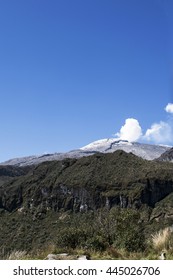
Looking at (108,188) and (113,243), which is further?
(108,188)

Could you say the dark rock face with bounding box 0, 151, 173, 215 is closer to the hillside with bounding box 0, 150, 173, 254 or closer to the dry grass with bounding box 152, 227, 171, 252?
the hillside with bounding box 0, 150, 173, 254

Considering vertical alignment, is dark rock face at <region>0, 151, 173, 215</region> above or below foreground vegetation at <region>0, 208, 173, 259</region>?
above

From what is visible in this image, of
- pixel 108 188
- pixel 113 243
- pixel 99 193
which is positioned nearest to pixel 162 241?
pixel 113 243

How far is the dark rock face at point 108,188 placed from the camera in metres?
178

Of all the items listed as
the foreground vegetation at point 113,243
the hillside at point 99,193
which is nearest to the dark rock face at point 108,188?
the hillside at point 99,193

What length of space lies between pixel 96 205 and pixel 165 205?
36307mm

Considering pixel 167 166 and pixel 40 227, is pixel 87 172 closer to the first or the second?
pixel 167 166

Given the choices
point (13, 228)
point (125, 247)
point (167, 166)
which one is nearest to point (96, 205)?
point (167, 166)

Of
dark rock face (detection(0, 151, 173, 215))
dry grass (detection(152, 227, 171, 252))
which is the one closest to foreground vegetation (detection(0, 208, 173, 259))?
dry grass (detection(152, 227, 171, 252))

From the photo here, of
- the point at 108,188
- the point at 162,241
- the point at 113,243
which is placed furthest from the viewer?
the point at 108,188

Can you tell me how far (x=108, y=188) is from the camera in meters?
187

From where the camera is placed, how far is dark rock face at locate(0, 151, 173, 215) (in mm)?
178375

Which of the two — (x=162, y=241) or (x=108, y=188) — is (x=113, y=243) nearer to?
(x=162, y=241)

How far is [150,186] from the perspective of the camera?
179000 millimetres
